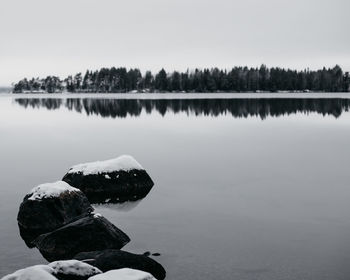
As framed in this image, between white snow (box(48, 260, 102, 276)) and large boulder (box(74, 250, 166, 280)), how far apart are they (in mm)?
451

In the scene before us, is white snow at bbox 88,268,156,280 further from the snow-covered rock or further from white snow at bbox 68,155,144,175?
white snow at bbox 68,155,144,175

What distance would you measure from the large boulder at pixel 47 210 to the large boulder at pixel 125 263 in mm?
2983

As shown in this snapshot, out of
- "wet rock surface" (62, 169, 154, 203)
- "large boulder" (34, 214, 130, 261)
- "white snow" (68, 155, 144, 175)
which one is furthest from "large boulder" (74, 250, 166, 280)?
"white snow" (68, 155, 144, 175)

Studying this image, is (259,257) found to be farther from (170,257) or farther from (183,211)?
(183,211)

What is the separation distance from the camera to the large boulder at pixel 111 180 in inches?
591

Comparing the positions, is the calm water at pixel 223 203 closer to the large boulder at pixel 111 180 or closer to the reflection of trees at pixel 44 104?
the large boulder at pixel 111 180

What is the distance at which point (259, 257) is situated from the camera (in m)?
9.58

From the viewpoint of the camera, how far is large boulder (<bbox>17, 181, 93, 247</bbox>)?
11820mm

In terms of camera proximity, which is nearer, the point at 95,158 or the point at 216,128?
the point at 95,158

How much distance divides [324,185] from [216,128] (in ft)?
79.9

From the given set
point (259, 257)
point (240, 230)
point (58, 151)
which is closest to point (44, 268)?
point (259, 257)

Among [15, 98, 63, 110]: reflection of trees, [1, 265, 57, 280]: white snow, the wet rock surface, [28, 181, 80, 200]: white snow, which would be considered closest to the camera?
[1, 265, 57, 280]: white snow

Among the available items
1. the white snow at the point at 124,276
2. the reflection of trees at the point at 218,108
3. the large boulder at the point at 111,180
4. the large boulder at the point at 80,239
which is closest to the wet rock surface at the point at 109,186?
the large boulder at the point at 111,180

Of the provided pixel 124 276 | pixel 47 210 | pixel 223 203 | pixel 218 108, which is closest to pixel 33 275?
pixel 124 276
